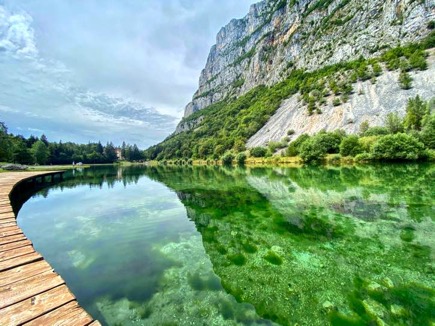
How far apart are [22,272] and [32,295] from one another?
125 cm

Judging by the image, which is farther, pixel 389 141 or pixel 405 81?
pixel 405 81

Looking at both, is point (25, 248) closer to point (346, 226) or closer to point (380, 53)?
point (346, 226)

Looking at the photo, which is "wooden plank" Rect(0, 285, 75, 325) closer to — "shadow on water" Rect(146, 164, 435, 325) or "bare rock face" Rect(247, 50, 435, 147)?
"shadow on water" Rect(146, 164, 435, 325)

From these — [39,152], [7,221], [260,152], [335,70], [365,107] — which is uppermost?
[335,70]

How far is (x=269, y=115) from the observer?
103562mm

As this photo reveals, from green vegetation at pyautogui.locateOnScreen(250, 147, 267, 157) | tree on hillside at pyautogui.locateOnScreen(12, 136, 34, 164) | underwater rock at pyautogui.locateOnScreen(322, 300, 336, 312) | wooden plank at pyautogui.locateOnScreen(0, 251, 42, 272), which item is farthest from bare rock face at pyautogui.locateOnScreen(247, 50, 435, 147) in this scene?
tree on hillside at pyautogui.locateOnScreen(12, 136, 34, 164)

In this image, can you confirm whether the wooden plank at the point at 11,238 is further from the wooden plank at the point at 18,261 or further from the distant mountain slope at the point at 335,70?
the distant mountain slope at the point at 335,70

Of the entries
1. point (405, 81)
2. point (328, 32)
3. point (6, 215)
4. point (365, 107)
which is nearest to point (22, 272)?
point (6, 215)

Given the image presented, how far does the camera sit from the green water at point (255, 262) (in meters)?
5.18

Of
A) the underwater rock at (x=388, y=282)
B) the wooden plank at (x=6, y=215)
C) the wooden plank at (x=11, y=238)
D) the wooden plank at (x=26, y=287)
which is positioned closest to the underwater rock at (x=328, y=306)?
the underwater rock at (x=388, y=282)

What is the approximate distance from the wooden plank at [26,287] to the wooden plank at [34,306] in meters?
0.16

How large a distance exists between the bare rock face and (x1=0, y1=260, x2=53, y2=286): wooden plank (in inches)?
2660

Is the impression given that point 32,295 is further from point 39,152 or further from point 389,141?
point 39,152

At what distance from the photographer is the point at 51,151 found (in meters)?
117
